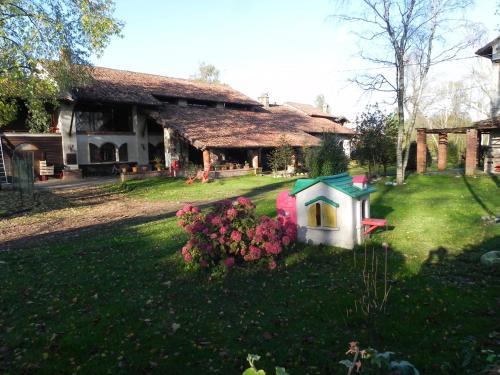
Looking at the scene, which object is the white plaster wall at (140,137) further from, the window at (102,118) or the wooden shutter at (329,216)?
the wooden shutter at (329,216)

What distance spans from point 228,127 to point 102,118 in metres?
9.44

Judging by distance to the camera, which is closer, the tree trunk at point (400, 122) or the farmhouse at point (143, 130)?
the tree trunk at point (400, 122)

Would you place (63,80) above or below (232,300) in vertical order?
above

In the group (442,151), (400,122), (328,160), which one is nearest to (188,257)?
A: (328,160)

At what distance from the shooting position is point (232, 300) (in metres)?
5.80

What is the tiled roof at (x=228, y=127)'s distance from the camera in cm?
2496

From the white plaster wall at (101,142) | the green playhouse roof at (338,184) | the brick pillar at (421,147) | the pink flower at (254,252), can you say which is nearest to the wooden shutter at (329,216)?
the green playhouse roof at (338,184)

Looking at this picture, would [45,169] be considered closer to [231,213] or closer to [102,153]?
[102,153]

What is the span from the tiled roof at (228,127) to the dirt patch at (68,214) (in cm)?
803

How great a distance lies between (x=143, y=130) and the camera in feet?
93.9

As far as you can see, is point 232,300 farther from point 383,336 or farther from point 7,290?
point 7,290

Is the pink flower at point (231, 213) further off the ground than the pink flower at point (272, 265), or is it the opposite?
the pink flower at point (231, 213)

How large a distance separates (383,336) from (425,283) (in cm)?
207

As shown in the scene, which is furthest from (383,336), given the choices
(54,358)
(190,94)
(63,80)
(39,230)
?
(190,94)
